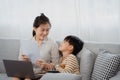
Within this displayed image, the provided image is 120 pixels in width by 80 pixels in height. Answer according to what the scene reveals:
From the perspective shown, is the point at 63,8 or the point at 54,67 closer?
the point at 54,67

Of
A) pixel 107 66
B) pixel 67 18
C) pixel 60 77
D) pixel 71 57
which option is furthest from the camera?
pixel 67 18

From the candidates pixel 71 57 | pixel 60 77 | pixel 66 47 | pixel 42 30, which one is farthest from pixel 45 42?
pixel 60 77

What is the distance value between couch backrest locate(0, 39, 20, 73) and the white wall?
19cm

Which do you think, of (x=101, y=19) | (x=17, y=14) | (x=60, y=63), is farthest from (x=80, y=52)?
(x=17, y=14)

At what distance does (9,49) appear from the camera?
3.17m

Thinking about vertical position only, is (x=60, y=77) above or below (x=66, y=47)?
below

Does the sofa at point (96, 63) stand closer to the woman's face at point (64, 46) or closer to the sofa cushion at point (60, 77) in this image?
the sofa cushion at point (60, 77)

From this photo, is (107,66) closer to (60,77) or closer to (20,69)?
(60,77)

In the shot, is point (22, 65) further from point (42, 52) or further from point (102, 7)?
point (102, 7)

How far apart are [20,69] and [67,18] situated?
0.93 metres

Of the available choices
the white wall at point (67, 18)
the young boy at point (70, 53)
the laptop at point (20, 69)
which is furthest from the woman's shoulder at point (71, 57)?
the white wall at point (67, 18)

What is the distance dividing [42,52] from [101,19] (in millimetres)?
715

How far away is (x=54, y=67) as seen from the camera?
109 inches

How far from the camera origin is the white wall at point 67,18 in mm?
2965
